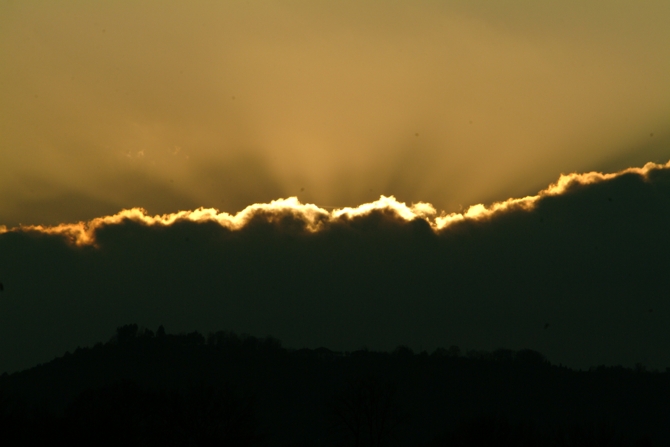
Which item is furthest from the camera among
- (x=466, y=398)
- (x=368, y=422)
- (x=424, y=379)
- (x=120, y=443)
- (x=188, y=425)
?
(x=424, y=379)

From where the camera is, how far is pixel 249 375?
18662 centimetres

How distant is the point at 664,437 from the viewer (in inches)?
5482

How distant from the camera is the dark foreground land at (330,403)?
7438cm

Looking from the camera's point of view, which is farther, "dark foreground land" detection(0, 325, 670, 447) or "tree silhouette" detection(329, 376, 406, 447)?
"tree silhouette" detection(329, 376, 406, 447)

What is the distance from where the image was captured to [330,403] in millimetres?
95250

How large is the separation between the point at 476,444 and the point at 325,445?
181ft

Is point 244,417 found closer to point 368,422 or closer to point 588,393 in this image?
point 368,422

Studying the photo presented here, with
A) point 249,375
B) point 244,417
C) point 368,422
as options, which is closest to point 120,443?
point 244,417

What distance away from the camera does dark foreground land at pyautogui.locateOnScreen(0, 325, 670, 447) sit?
74375 millimetres

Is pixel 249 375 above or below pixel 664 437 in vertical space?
above

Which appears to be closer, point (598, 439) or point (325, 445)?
point (598, 439)

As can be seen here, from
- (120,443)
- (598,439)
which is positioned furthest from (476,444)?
(120,443)

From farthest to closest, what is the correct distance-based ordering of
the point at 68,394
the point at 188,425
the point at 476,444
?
the point at 68,394
the point at 476,444
the point at 188,425

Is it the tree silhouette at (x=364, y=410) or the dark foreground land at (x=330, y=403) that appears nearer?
the dark foreground land at (x=330, y=403)
